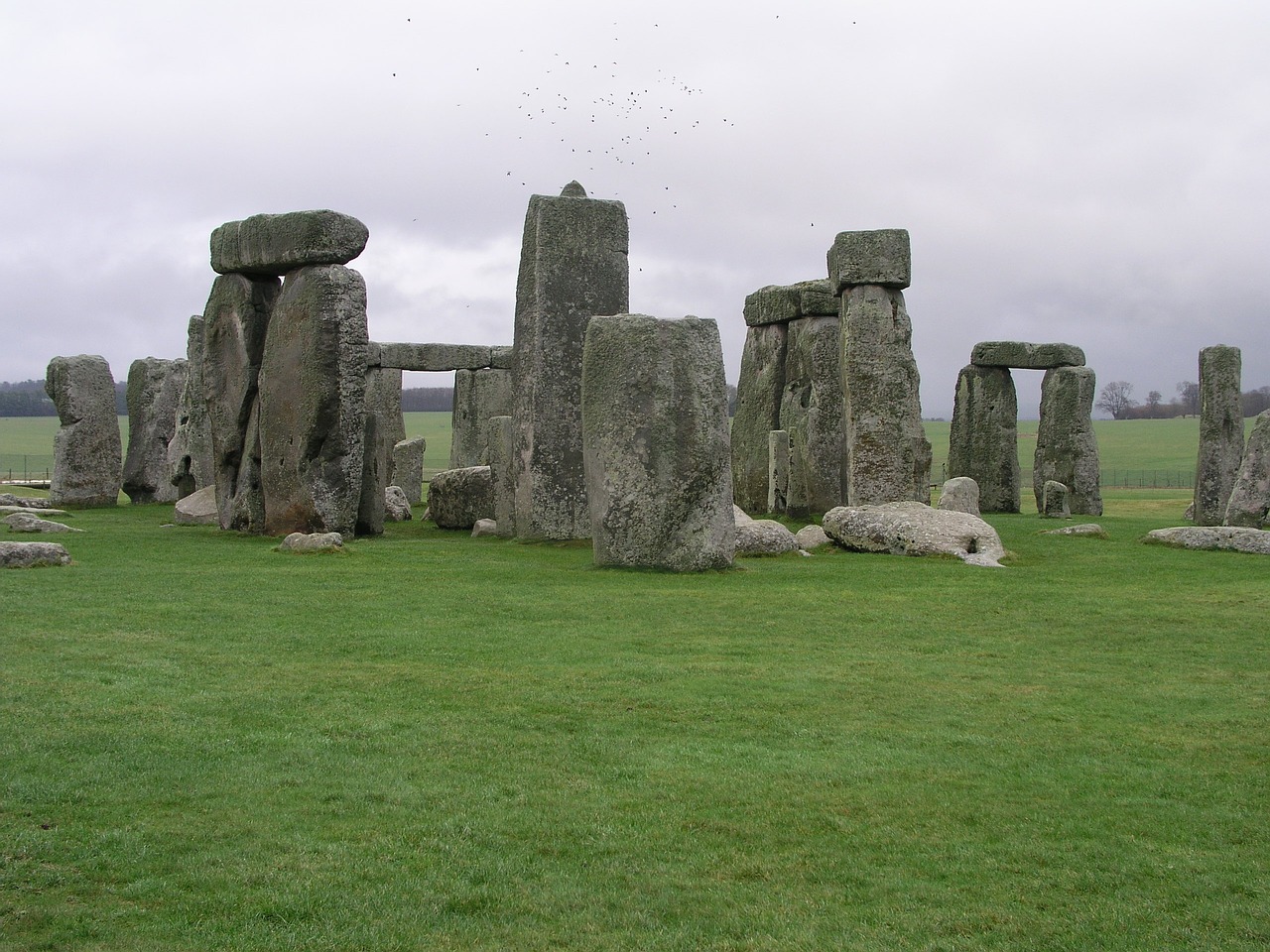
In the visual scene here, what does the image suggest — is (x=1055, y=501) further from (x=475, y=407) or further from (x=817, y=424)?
(x=475, y=407)

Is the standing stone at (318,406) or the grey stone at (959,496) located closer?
the standing stone at (318,406)

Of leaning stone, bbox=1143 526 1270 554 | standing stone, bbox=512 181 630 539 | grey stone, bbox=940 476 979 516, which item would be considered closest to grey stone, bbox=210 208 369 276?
standing stone, bbox=512 181 630 539

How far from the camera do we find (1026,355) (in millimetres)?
24938

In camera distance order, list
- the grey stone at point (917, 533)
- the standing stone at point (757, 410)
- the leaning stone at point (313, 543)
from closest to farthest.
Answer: the leaning stone at point (313, 543) < the grey stone at point (917, 533) < the standing stone at point (757, 410)

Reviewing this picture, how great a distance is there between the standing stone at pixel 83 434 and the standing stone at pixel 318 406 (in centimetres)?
815

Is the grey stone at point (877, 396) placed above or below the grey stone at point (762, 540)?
above

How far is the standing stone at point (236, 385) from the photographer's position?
1583cm

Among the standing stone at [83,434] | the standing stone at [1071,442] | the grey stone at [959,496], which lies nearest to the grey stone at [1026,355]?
the standing stone at [1071,442]

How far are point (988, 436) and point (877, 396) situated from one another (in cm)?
951

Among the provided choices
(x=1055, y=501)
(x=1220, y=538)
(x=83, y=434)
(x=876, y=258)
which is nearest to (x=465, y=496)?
(x=876, y=258)

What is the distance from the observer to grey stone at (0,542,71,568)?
10367 millimetres

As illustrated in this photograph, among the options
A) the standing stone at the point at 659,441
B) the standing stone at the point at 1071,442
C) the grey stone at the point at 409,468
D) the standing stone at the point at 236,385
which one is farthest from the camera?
the grey stone at the point at 409,468

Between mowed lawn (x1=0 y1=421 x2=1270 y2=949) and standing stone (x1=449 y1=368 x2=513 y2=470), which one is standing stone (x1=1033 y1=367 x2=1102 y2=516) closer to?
standing stone (x1=449 y1=368 x2=513 y2=470)

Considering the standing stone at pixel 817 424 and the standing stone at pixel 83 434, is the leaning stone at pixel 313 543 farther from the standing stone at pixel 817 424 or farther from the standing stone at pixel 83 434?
the standing stone at pixel 83 434
